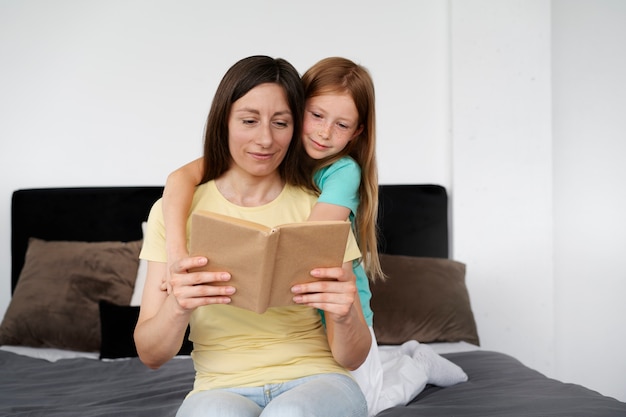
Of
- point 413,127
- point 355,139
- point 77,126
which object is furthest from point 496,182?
point 77,126

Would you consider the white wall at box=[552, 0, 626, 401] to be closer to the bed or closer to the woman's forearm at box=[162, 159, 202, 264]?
the bed

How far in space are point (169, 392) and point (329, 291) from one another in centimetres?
110

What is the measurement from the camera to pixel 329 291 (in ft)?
4.87

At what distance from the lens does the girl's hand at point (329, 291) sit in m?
1.46

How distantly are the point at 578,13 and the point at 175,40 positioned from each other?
7.11ft

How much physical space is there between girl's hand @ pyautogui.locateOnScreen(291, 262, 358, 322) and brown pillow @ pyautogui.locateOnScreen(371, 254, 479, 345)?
1608 millimetres

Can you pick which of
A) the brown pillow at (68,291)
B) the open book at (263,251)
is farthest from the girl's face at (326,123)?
the brown pillow at (68,291)

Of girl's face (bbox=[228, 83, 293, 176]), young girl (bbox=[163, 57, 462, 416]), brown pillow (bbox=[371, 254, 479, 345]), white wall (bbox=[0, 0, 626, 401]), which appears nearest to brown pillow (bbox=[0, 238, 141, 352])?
white wall (bbox=[0, 0, 626, 401])

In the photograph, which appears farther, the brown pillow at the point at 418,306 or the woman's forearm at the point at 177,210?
the brown pillow at the point at 418,306

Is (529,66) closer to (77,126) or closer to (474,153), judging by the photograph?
(474,153)

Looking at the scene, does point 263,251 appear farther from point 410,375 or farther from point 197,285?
point 410,375

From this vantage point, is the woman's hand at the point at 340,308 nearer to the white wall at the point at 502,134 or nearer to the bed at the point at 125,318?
the bed at the point at 125,318

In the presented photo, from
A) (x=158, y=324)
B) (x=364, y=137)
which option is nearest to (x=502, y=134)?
(x=364, y=137)

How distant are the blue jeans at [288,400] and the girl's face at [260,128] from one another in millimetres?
513
